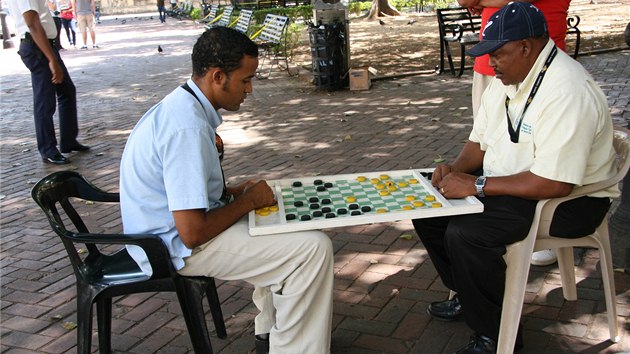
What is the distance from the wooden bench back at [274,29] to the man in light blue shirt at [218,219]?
8.67 meters

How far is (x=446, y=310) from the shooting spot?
3.21 m

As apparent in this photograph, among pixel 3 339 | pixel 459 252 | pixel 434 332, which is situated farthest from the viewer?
pixel 3 339

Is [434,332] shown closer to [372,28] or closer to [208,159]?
[208,159]

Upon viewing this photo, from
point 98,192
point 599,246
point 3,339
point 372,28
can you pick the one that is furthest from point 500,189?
point 372,28

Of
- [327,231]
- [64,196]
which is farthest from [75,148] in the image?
[64,196]

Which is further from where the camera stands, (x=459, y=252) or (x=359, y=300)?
(x=359, y=300)

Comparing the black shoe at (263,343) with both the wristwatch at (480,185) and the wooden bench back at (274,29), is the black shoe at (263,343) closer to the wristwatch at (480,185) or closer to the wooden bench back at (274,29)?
the wristwatch at (480,185)

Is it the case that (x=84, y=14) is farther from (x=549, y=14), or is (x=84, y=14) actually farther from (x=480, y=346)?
(x=480, y=346)

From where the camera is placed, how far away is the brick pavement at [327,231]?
10.4ft

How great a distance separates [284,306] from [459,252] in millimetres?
758

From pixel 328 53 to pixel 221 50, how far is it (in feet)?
22.8

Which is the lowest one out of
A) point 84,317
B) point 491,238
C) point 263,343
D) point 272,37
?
point 263,343

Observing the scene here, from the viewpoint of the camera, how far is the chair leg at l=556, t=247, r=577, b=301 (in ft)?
10.5

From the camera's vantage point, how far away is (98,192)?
2.93 m
